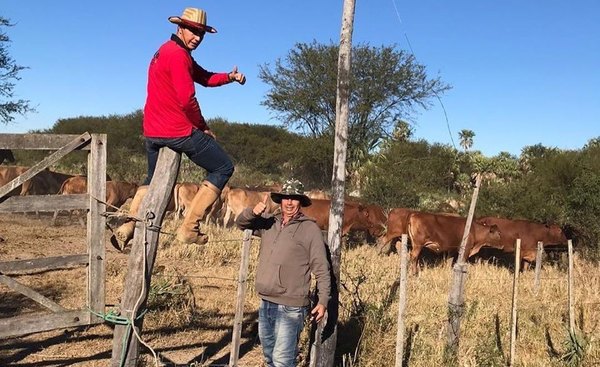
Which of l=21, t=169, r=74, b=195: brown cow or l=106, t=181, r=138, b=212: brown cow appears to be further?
l=21, t=169, r=74, b=195: brown cow

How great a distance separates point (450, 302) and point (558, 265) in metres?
8.11

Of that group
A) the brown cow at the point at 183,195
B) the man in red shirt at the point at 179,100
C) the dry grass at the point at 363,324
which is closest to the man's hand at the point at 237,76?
the man in red shirt at the point at 179,100

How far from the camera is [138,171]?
27391 millimetres

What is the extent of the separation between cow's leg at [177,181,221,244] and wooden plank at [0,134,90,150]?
0.95m

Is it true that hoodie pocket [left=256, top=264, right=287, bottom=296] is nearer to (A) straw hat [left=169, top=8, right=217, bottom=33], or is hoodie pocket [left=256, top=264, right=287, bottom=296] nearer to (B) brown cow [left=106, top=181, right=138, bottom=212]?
(A) straw hat [left=169, top=8, right=217, bottom=33]

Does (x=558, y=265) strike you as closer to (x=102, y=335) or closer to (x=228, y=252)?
(x=228, y=252)

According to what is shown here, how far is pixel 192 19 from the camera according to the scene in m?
4.04

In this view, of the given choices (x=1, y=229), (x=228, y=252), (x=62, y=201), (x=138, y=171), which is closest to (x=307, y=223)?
(x=62, y=201)

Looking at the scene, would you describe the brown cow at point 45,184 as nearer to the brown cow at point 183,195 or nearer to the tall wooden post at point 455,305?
the brown cow at point 183,195

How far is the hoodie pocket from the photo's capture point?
4766mm

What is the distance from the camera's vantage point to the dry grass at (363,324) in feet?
21.8

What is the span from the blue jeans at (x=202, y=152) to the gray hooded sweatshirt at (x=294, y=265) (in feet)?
2.47

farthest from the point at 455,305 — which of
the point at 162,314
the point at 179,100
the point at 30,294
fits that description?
the point at 30,294

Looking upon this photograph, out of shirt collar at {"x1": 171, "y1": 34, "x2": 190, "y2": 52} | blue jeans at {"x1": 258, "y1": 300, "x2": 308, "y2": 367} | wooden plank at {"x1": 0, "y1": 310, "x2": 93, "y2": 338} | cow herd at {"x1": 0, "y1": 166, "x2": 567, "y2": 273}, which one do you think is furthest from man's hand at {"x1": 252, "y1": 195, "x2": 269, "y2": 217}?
cow herd at {"x1": 0, "y1": 166, "x2": 567, "y2": 273}
